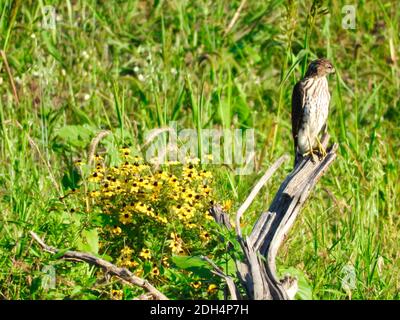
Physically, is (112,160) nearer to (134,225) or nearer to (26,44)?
(134,225)

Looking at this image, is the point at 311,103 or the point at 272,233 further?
the point at 311,103

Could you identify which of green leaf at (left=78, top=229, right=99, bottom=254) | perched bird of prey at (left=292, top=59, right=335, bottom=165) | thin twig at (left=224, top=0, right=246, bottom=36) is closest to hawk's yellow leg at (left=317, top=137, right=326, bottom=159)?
perched bird of prey at (left=292, top=59, right=335, bottom=165)

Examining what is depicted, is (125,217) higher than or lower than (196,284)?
higher

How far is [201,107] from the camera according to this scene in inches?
253

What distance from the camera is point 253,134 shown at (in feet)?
25.5

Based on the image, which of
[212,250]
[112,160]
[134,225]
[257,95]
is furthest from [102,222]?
[257,95]

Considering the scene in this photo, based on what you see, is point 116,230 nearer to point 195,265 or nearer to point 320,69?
point 195,265

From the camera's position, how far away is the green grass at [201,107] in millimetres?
5656

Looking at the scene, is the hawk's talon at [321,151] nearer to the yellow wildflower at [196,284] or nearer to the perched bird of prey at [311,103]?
the perched bird of prey at [311,103]

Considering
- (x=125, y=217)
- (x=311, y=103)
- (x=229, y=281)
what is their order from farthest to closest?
(x=311, y=103) < (x=125, y=217) < (x=229, y=281)

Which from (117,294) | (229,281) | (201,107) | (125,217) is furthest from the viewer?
(201,107)

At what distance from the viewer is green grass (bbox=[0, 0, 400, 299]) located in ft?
18.6

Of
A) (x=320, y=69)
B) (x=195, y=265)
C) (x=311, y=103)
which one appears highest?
(x=320, y=69)

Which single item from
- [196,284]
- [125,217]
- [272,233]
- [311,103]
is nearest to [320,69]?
[311,103]
